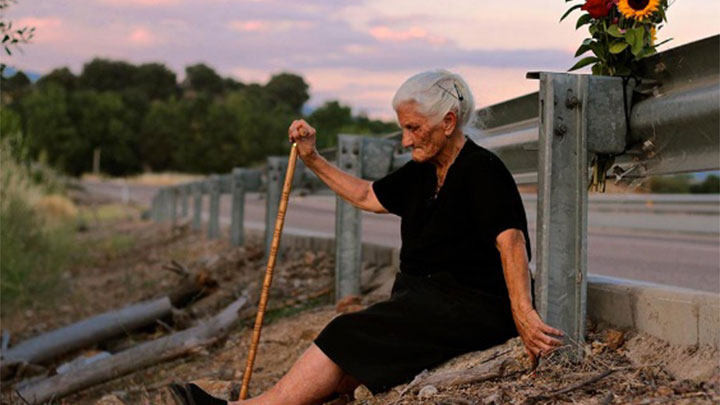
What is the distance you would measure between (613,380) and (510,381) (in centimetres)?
40

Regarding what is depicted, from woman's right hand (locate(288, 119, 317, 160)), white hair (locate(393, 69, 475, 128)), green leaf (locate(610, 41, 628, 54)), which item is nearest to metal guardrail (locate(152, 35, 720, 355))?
green leaf (locate(610, 41, 628, 54))

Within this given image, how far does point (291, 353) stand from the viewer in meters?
6.28

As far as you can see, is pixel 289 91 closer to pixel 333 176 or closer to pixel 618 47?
pixel 333 176

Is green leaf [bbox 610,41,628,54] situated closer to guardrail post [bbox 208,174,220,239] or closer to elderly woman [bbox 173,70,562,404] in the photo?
elderly woman [bbox 173,70,562,404]

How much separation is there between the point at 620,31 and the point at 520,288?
3.51ft

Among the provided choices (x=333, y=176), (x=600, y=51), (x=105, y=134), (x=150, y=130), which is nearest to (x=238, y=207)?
(x=333, y=176)

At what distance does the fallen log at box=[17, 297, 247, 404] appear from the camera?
6.10 metres

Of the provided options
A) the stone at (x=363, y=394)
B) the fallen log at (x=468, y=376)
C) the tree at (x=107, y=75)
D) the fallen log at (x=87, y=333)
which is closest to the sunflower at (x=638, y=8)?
the fallen log at (x=468, y=376)

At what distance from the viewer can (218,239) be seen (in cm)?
1396

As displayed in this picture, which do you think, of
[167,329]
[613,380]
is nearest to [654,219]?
[167,329]

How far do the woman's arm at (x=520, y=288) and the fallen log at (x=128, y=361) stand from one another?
292 centimetres

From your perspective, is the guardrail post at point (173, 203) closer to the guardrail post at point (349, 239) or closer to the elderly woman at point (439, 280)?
the guardrail post at point (349, 239)

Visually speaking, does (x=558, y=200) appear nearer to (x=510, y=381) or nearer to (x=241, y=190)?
(x=510, y=381)

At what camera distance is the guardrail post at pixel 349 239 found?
23.2ft
